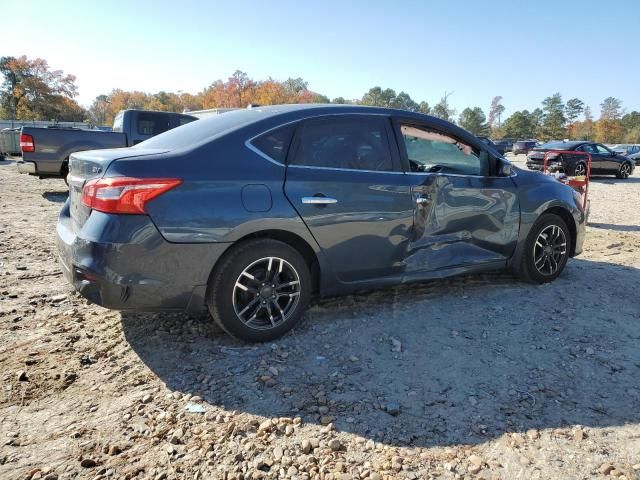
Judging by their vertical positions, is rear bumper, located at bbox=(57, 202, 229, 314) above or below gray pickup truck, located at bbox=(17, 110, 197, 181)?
below

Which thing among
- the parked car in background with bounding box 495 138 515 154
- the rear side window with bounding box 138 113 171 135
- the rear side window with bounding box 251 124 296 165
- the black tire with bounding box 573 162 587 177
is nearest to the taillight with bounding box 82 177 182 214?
the rear side window with bounding box 251 124 296 165

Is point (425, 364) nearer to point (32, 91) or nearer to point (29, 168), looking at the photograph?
point (29, 168)

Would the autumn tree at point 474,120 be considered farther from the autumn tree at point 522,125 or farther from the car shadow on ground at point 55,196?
the car shadow on ground at point 55,196

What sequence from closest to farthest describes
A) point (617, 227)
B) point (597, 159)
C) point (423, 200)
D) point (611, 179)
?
point (423, 200) → point (617, 227) → point (597, 159) → point (611, 179)

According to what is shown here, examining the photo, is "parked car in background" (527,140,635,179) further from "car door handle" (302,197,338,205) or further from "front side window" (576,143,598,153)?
"car door handle" (302,197,338,205)

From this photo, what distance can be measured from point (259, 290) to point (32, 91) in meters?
91.2

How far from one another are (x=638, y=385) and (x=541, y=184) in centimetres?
229

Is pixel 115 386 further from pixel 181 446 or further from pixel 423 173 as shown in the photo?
pixel 423 173

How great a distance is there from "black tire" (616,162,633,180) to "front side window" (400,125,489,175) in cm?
1985

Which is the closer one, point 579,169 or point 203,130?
point 203,130

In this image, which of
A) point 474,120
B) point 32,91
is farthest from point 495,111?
point 32,91

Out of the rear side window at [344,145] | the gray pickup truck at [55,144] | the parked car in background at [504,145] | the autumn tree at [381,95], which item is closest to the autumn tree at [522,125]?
the autumn tree at [381,95]

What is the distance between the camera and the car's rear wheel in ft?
68.4

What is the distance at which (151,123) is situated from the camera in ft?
40.1
